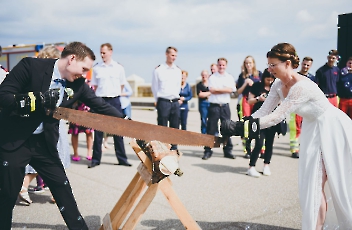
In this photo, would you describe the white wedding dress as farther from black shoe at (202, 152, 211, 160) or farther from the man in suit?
black shoe at (202, 152, 211, 160)

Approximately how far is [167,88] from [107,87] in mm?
1303

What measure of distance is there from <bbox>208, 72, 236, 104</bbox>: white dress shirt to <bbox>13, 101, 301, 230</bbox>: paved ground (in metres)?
1.30

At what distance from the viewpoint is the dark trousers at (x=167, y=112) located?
7773 mm

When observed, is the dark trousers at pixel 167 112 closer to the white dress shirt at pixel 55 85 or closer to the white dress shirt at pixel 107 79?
the white dress shirt at pixel 107 79

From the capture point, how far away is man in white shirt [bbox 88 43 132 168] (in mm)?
7109

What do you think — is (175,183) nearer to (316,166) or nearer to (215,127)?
(215,127)

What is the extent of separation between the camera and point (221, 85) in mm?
8039

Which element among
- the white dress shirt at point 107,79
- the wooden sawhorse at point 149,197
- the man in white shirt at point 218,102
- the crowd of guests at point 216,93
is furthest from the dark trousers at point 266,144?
the wooden sawhorse at point 149,197

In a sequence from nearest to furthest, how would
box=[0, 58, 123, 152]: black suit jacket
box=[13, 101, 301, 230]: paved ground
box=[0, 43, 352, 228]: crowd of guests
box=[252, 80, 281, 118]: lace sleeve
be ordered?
box=[0, 58, 123, 152]: black suit jacket
box=[252, 80, 281, 118]: lace sleeve
box=[13, 101, 301, 230]: paved ground
box=[0, 43, 352, 228]: crowd of guests

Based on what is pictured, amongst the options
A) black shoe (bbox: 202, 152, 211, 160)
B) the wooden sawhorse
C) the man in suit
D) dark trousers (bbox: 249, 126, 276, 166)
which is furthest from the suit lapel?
black shoe (bbox: 202, 152, 211, 160)

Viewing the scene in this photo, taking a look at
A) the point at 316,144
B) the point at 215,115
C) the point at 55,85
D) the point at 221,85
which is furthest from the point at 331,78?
the point at 55,85

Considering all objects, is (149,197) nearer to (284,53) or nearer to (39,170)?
(39,170)

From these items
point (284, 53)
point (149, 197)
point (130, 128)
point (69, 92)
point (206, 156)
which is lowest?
point (206, 156)

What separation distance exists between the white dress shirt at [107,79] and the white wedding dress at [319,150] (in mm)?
4352
